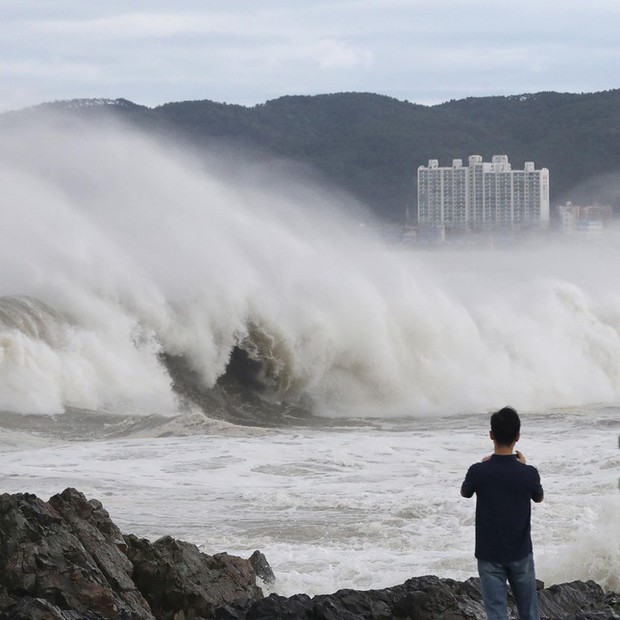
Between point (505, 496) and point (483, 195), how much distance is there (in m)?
124

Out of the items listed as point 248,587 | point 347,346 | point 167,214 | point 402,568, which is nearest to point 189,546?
point 248,587

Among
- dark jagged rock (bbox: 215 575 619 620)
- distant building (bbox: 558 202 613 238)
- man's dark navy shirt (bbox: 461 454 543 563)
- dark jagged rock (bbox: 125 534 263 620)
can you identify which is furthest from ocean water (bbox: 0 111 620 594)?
distant building (bbox: 558 202 613 238)

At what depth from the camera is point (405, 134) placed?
14225 centimetres

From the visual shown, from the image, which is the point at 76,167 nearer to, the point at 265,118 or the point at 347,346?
the point at 347,346

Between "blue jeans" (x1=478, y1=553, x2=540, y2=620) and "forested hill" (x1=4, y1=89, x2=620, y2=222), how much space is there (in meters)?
99.8

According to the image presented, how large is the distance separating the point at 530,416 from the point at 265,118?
108 meters

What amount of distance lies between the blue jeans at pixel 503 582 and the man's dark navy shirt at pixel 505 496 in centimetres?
6

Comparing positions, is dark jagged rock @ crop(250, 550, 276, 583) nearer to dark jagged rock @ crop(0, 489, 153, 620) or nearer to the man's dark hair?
dark jagged rock @ crop(0, 489, 153, 620)

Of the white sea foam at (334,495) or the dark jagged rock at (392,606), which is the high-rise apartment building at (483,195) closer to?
the white sea foam at (334,495)

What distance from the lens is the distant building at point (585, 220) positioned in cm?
7264

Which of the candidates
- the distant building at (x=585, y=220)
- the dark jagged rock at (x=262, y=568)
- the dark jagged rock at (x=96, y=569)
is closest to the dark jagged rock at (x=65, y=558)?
the dark jagged rock at (x=96, y=569)

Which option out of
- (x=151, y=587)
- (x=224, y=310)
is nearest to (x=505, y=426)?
(x=151, y=587)

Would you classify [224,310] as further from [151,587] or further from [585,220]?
[585,220]

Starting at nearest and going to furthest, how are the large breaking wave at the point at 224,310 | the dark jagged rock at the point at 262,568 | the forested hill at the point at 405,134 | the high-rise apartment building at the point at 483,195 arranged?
the dark jagged rock at the point at 262,568
the large breaking wave at the point at 224,310
the high-rise apartment building at the point at 483,195
the forested hill at the point at 405,134
